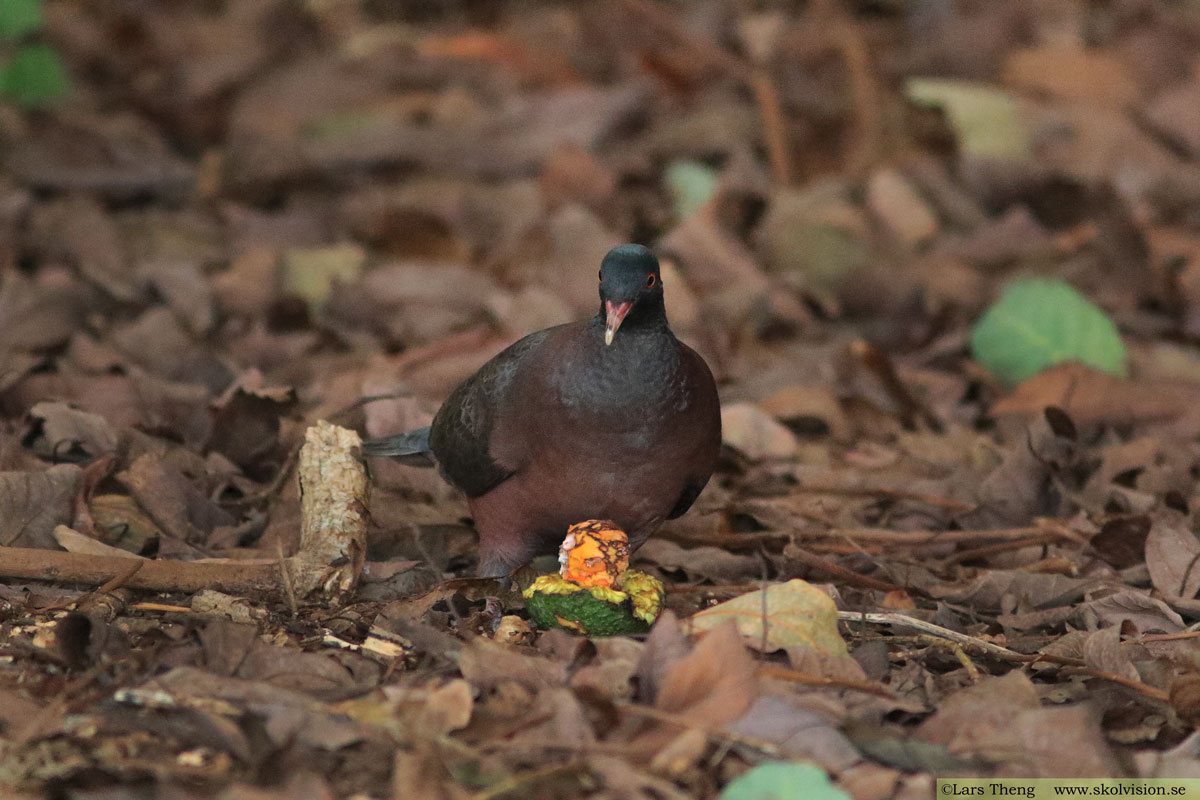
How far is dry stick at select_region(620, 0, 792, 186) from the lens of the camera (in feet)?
29.0

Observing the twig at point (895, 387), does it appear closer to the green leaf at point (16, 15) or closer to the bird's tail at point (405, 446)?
the bird's tail at point (405, 446)

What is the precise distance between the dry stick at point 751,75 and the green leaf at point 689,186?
1.45 ft

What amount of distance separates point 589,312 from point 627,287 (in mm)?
2500

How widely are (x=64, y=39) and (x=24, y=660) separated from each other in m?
7.41

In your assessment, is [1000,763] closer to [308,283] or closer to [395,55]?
[308,283]

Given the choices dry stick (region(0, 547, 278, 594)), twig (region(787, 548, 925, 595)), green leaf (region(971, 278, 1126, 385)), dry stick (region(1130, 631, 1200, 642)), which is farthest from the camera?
green leaf (region(971, 278, 1126, 385))

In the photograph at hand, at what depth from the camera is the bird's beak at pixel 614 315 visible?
4395mm

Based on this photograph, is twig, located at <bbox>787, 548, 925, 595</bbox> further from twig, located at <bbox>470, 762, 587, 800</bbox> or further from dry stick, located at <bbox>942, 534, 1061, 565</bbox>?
twig, located at <bbox>470, 762, 587, 800</bbox>

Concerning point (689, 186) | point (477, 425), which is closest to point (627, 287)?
point (477, 425)

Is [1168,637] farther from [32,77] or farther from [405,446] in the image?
[32,77]

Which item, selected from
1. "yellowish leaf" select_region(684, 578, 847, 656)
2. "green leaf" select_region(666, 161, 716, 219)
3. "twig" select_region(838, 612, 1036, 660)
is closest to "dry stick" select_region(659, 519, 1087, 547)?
"twig" select_region(838, 612, 1036, 660)

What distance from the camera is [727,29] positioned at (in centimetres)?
1020

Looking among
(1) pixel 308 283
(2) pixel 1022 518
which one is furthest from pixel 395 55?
(2) pixel 1022 518

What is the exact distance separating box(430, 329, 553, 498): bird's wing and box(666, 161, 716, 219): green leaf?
11.2 feet
